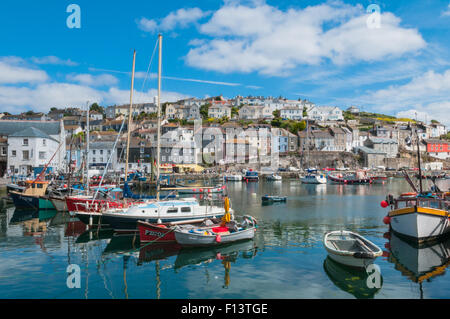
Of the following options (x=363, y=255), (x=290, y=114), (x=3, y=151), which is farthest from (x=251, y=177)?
A: (x=290, y=114)

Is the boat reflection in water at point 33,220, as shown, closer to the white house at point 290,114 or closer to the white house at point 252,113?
the white house at point 252,113

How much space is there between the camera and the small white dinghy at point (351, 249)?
15.7 meters

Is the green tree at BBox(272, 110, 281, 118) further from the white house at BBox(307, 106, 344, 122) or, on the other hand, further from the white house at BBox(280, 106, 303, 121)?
the white house at BBox(307, 106, 344, 122)

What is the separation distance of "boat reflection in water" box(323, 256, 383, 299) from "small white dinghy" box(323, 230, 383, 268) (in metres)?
0.31

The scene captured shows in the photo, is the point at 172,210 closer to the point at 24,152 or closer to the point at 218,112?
the point at 24,152

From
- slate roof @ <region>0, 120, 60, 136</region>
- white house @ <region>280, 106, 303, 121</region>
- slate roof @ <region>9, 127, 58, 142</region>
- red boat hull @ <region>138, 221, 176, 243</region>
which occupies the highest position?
white house @ <region>280, 106, 303, 121</region>

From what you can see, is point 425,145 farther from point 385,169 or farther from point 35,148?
point 35,148

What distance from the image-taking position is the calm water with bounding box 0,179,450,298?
544 inches

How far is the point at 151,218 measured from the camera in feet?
76.7

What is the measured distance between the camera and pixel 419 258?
1833 centimetres

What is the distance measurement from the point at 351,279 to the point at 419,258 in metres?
5.98

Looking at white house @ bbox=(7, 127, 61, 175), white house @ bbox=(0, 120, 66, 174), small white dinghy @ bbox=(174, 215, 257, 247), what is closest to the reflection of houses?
white house @ bbox=(0, 120, 66, 174)

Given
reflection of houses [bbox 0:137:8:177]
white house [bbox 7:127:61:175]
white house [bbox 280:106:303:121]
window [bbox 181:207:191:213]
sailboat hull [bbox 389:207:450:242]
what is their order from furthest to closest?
white house [bbox 280:106:303:121] < reflection of houses [bbox 0:137:8:177] < white house [bbox 7:127:61:175] < window [bbox 181:207:191:213] < sailboat hull [bbox 389:207:450:242]
